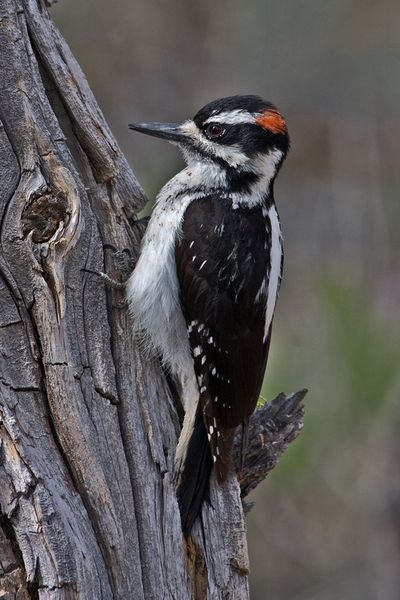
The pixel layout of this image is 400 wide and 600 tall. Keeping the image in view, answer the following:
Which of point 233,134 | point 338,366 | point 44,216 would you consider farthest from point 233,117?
point 338,366

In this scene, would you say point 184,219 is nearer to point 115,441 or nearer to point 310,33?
point 115,441

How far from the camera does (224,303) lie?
4055 mm

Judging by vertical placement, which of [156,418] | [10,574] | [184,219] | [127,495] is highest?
[184,219]

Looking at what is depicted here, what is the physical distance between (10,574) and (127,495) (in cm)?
51

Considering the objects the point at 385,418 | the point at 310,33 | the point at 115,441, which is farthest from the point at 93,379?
the point at 310,33

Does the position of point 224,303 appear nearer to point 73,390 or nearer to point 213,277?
point 213,277

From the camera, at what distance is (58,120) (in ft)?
12.4

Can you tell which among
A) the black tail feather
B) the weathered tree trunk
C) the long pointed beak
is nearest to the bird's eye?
the long pointed beak

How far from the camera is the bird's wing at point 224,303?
157 inches

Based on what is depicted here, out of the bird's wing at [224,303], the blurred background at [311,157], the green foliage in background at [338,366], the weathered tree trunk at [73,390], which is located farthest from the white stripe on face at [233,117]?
the blurred background at [311,157]

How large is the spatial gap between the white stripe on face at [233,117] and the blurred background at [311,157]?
2535 millimetres

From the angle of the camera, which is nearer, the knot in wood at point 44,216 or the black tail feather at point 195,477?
the knot in wood at point 44,216

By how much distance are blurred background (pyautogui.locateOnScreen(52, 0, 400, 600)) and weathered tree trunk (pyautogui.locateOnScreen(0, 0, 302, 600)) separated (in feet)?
10.3

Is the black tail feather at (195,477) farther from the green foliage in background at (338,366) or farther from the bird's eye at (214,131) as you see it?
the green foliage in background at (338,366)
